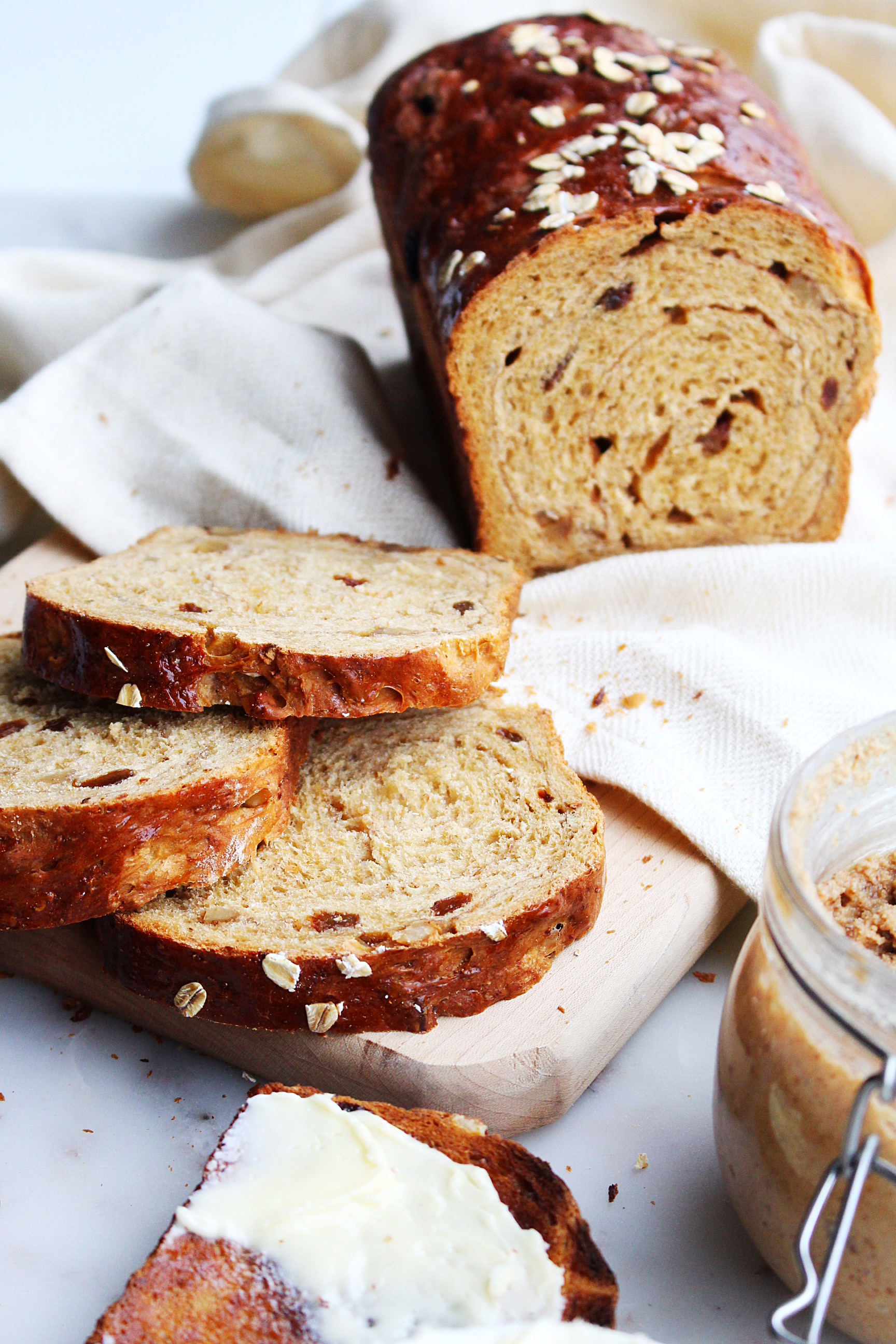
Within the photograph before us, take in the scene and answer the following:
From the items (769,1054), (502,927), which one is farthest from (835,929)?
(502,927)

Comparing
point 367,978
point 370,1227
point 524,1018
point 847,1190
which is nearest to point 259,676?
point 367,978

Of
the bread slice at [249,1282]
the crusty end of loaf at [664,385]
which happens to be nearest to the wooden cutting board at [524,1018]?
the bread slice at [249,1282]

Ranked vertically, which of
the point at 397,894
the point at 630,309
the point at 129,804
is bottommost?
the point at 397,894

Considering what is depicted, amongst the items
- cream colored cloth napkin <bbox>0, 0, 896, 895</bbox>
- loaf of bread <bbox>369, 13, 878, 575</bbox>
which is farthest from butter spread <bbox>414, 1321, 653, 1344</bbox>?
loaf of bread <bbox>369, 13, 878, 575</bbox>

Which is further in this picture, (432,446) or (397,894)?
(432,446)

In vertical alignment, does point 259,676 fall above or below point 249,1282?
above

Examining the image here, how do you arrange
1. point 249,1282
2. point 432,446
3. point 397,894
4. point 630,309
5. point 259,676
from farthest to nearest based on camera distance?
point 432,446 < point 630,309 < point 259,676 < point 397,894 < point 249,1282

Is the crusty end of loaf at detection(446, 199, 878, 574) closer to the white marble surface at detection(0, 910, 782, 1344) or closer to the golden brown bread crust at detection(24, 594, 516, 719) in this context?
the golden brown bread crust at detection(24, 594, 516, 719)

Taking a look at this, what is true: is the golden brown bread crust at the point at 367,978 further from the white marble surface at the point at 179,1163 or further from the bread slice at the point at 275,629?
the bread slice at the point at 275,629

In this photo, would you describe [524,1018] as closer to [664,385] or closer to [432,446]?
[664,385]
